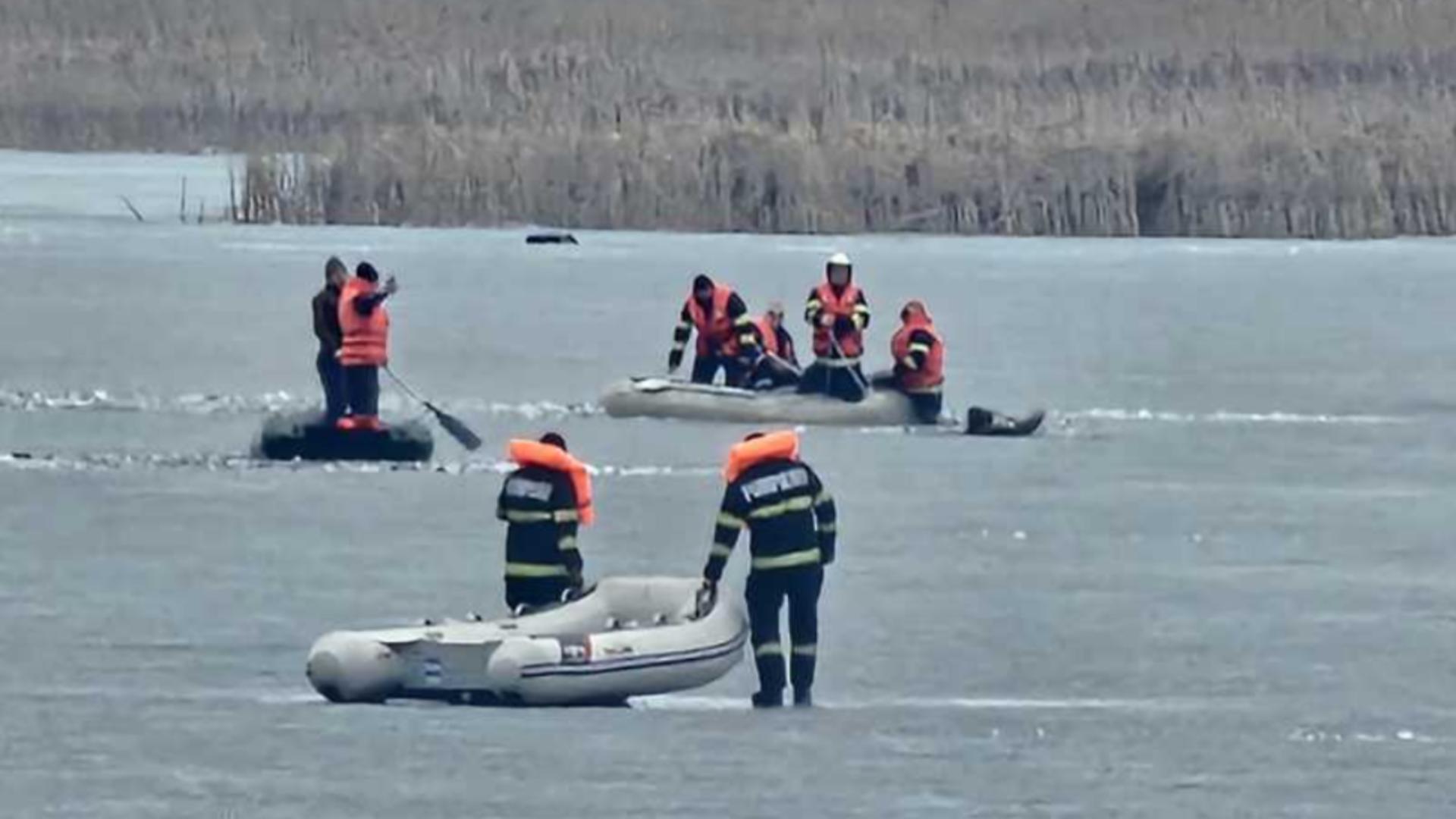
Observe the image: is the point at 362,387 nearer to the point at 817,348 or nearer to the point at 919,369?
the point at 817,348

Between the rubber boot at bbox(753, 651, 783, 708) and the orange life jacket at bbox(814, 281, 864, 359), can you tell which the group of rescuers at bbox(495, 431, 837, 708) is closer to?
the rubber boot at bbox(753, 651, 783, 708)

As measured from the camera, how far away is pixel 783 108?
205 feet

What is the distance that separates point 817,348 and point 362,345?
162 inches

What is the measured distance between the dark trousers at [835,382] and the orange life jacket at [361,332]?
157 inches

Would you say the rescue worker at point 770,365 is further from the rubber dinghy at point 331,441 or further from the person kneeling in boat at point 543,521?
the person kneeling in boat at point 543,521

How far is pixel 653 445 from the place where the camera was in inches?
1118

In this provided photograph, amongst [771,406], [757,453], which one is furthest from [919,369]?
[757,453]

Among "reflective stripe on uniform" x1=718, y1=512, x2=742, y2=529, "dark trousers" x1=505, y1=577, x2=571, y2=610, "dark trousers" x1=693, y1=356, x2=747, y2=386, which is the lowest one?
"dark trousers" x1=505, y1=577, x2=571, y2=610

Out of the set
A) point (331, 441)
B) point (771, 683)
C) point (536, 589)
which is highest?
point (331, 441)

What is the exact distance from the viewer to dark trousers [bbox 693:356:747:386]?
29938mm

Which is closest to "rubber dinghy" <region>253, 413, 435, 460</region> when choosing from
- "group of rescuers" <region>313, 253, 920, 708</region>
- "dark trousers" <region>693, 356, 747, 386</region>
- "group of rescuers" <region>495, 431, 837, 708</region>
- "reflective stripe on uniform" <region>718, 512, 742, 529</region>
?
"dark trousers" <region>693, 356, 747, 386</region>

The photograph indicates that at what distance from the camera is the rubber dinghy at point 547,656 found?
16.3 metres

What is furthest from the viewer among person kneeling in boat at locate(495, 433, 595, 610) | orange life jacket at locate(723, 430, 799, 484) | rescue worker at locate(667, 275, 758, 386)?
rescue worker at locate(667, 275, 758, 386)

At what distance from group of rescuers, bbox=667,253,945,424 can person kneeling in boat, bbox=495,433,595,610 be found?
37.1ft
